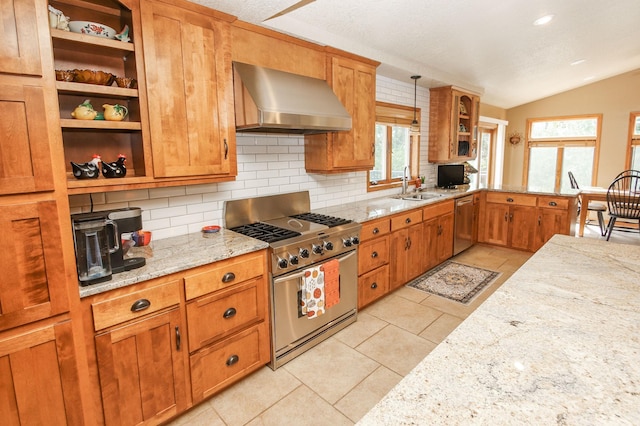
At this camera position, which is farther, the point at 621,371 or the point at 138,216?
the point at 138,216

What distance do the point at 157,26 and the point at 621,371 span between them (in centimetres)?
251

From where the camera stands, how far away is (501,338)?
106cm

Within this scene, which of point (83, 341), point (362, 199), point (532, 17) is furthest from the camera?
point (362, 199)

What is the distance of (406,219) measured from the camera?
3.62 meters

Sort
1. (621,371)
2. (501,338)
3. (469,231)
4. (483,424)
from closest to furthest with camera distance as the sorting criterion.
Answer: (483,424) < (621,371) < (501,338) < (469,231)

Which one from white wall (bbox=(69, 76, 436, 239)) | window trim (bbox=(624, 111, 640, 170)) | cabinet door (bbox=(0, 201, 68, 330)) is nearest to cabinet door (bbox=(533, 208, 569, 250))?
white wall (bbox=(69, 76, 436, 239))

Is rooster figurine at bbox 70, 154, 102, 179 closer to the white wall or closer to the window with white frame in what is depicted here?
the white wall

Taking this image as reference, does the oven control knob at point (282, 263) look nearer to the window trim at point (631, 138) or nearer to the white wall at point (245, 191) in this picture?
the white wall at point (245, 191)

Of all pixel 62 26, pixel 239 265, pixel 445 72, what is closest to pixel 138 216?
pixel 239 265

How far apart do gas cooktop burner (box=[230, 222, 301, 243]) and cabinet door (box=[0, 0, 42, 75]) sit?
145 centimetres

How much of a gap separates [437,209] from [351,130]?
1.66 meters

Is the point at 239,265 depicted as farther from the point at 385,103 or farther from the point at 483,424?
the point at 385,103

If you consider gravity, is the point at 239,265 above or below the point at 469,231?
above

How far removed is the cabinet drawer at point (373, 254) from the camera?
311 centimetres
